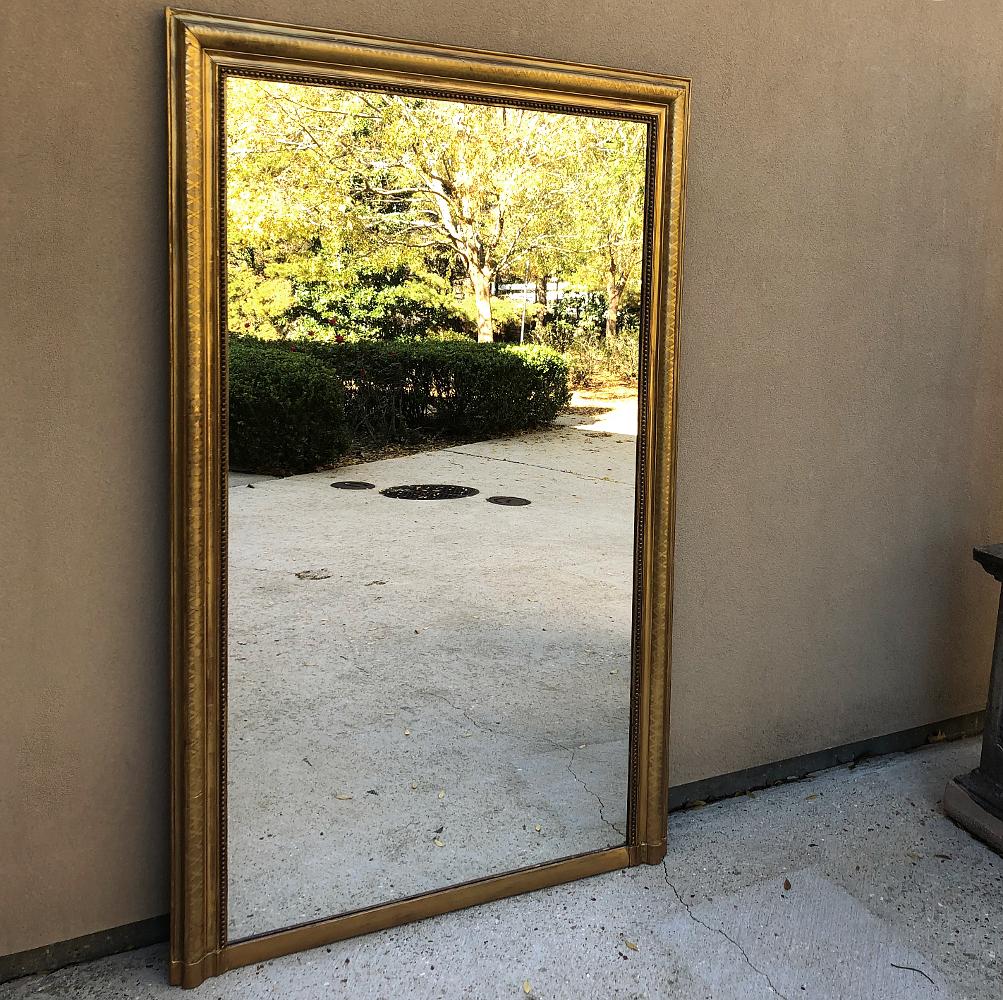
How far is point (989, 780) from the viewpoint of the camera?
299 centimetres

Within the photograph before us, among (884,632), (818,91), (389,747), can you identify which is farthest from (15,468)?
(884,632)

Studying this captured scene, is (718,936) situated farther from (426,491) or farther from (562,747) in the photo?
(426,491)

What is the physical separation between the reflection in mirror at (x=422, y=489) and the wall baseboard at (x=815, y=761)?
0.39 m

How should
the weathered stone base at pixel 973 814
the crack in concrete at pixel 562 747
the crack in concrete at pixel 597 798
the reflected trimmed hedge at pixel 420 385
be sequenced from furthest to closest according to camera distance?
1. the weathered stone base at pixel 973 814
2. the crack in concrete at pixel 597 798
3. the crack in concrete at pixel 562 747
4. the reflected trimmed hedge at pixel 420 385

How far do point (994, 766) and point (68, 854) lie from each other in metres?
2.51

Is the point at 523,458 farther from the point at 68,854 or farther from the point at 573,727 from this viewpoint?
the point at 68,854

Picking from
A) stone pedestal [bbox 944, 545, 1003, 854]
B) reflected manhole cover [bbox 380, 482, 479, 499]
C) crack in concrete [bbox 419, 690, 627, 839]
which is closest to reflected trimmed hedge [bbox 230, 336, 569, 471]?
reflected manhole cover [bbox 380, 482, 479, 499]

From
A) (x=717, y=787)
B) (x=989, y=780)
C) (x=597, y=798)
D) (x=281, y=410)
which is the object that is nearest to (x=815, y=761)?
(x=717, y=787)

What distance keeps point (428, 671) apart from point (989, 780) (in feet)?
5.67

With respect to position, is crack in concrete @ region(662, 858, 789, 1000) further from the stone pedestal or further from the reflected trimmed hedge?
the reflected trimmed hedge

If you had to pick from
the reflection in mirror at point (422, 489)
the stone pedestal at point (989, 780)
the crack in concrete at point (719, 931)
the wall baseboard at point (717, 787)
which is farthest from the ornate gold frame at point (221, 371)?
the stone pedestal at point (989, 780)

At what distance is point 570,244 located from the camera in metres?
2.45

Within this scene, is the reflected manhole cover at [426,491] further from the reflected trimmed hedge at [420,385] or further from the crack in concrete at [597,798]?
the crack in concrete at [597,798]

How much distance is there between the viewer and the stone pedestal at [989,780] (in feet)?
9.66
